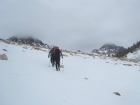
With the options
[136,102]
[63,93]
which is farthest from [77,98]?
[136,102]

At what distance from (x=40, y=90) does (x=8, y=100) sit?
154 centimetres

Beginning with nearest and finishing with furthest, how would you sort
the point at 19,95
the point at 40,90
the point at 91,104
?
the point at 19,95 → the point at 40,90 → the point at 91,104

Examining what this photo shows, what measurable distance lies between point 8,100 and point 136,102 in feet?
23.3

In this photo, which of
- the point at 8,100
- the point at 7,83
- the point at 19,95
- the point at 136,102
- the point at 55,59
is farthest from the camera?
the point at 55,59

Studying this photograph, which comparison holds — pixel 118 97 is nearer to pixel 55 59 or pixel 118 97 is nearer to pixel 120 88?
pixel 120 88

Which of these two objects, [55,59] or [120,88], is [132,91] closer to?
[120,88]

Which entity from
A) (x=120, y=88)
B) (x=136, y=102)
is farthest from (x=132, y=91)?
(x=136, y=102)

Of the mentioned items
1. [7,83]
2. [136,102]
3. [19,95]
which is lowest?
[136,102]

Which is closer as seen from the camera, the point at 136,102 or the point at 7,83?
the point at 7,83

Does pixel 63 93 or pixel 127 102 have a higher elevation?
pixel 63 93

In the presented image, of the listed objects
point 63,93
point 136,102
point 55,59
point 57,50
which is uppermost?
point 57,50

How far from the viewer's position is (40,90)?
521 cm

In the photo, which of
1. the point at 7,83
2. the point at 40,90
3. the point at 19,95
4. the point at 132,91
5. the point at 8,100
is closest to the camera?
the point at 8,100

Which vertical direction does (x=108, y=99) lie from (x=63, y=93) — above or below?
below
